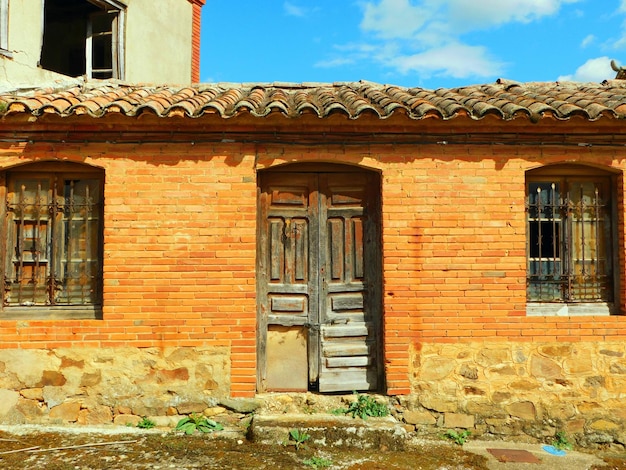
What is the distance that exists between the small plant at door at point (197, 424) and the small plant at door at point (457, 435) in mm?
2389

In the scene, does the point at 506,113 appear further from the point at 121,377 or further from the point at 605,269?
the point at 121,377

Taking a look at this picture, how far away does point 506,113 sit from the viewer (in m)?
5.39

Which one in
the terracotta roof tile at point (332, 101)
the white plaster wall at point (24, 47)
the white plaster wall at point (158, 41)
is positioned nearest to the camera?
the terracotta roof tile at point (332, 101)

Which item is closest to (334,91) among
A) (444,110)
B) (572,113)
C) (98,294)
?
(444,110)

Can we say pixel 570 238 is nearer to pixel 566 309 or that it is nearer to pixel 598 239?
pixel 598 239

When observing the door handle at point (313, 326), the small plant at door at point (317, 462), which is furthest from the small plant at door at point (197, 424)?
the door handle at point (313, 326)

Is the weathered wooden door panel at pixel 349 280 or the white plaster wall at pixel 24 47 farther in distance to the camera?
the white plaster wall at pixel 24 47

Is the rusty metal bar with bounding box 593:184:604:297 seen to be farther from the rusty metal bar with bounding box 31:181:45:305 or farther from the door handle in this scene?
the rusty metal bar with bounding box 31:181:45:305

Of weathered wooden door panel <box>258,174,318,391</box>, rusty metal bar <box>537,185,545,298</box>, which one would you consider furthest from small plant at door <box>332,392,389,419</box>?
rusty metal bar <box>537,185,545,298</box>

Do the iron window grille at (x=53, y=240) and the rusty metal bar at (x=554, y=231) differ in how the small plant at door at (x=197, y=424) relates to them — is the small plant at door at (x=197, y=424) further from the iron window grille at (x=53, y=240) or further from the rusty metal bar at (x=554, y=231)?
the rusty metal bar at (x=554, y=231)

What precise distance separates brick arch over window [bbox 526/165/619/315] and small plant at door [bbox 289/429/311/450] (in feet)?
9.46

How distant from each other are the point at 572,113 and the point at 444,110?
1.29 m

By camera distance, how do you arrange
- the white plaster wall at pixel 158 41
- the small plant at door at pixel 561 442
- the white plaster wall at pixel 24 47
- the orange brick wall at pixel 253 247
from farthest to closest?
1. the white plaster wall at pixel 158 41
2. the white plaster wall at pixel 24 47
3. the orange brick wall at pixel 253 247
4. the small plant at door at pixel 561 442

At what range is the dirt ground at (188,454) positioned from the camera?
4.70 meters
